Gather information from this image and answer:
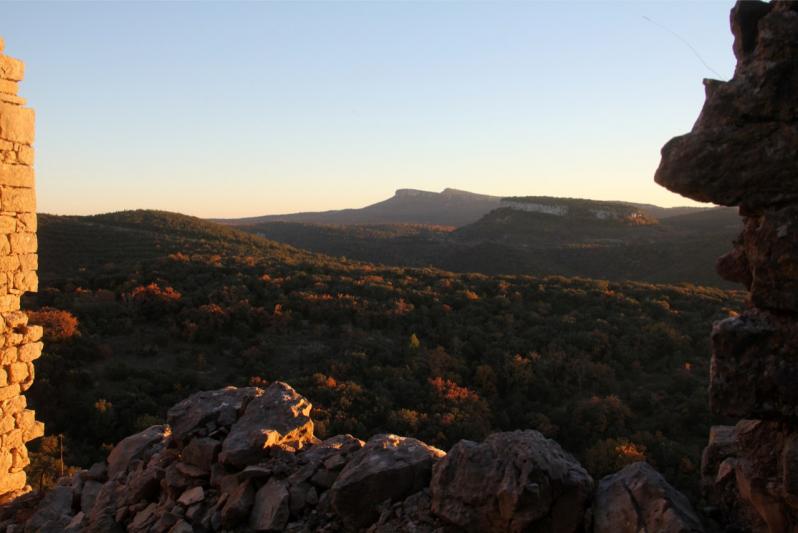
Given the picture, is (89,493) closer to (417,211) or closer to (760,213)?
(760,213)

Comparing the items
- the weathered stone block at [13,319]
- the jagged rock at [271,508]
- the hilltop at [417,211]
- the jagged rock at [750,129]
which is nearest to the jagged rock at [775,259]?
the jagged rock at [750,129]

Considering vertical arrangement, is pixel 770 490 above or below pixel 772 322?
below

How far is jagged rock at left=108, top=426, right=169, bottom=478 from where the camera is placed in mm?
6656

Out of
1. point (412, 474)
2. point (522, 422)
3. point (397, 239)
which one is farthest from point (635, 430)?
point (397, 239)

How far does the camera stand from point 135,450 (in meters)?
6.78

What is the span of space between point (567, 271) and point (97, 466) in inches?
1412

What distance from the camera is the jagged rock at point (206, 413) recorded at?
5977 mm

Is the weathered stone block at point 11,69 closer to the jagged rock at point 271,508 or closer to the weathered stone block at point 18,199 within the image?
the weathered stone block at point 18,199

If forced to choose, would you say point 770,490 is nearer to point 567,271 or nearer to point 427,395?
point 427,395

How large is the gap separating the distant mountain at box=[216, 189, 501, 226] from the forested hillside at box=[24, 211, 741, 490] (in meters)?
78.1

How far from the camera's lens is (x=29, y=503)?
6812 millimetres

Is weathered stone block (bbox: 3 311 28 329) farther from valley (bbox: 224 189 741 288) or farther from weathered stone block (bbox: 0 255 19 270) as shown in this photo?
valley (bbox: 224 189 741 288)

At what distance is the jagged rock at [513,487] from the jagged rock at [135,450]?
12.2 feet

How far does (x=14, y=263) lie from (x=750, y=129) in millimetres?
7292
